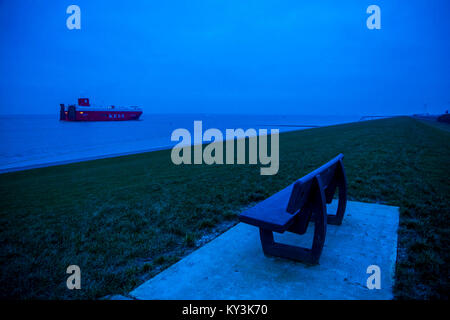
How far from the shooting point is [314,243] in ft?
9.09

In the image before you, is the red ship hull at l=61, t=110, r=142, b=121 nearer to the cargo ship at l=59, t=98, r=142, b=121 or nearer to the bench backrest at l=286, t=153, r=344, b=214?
the cargo ship at l=59, t=98, r=142, b=121

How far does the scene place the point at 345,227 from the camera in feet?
12.2

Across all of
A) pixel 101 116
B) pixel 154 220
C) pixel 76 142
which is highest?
pixel 101 116

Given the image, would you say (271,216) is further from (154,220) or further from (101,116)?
(101,116)

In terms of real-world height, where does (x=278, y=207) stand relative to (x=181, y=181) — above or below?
above

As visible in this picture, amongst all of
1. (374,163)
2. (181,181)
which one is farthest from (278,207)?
(374,163)

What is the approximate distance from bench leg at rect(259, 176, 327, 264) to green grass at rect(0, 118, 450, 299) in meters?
0.76

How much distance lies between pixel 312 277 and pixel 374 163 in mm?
6875

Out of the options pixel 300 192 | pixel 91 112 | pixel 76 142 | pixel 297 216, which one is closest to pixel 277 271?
pixel 297 216

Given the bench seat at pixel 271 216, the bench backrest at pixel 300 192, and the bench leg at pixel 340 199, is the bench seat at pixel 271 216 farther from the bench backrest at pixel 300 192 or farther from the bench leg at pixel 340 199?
the bench leg at pixel 340 199

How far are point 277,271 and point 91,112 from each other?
4214 inches

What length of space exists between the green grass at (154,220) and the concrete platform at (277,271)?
189 millimetres

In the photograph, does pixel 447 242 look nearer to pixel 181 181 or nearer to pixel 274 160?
pixel 181 181
